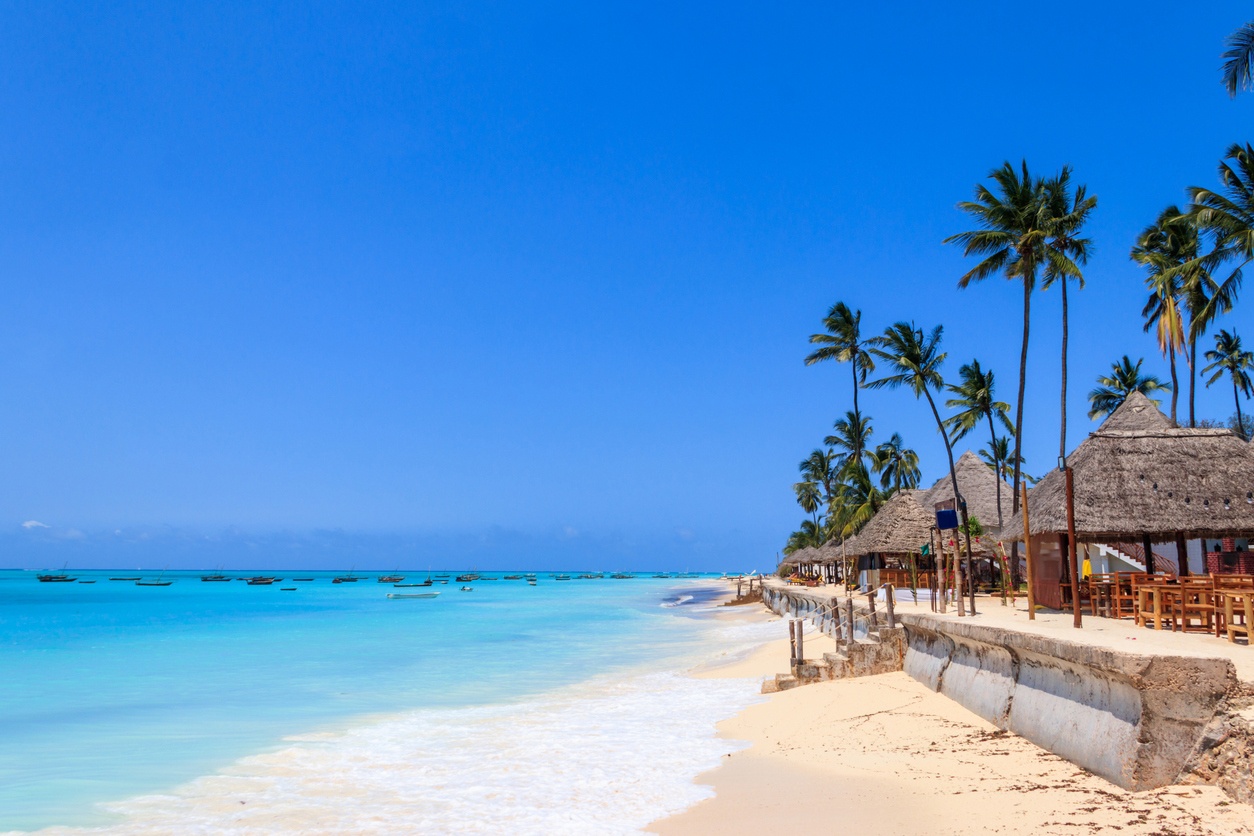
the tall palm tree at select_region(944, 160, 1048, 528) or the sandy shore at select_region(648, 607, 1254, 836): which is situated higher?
the tall palm tree at select_region(944, 160, 1048, 528)

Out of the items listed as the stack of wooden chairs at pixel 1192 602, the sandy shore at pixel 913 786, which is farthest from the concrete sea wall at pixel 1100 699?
the stack of wooden chairs at pixel 1192 602

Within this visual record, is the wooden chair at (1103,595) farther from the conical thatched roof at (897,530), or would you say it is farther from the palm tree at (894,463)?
the palm tree at (894,463)

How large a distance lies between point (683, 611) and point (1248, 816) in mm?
41282

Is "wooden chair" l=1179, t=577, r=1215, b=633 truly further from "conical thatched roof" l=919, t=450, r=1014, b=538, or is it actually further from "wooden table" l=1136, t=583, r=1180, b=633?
"conical thatched roof" l=919, t=450, r=1014, b=538

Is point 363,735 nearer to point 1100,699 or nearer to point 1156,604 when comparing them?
point 1100,699

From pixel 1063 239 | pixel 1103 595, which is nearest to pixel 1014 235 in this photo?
pixel 1063 239

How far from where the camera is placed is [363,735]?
11711 millimetres

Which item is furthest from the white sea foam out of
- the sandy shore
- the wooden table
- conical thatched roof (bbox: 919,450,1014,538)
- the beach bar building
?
conical thatched roof (bbox: 919,450,1014,538)

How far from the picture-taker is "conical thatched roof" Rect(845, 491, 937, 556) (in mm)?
26891

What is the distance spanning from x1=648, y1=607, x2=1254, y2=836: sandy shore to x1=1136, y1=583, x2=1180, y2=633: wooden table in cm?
256

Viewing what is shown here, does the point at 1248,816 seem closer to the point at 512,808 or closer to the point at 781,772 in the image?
the point at 781,772

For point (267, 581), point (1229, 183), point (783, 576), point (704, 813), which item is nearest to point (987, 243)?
point (1229, 183)

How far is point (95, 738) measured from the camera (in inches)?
492

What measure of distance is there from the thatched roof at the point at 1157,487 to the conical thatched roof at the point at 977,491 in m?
14.5
